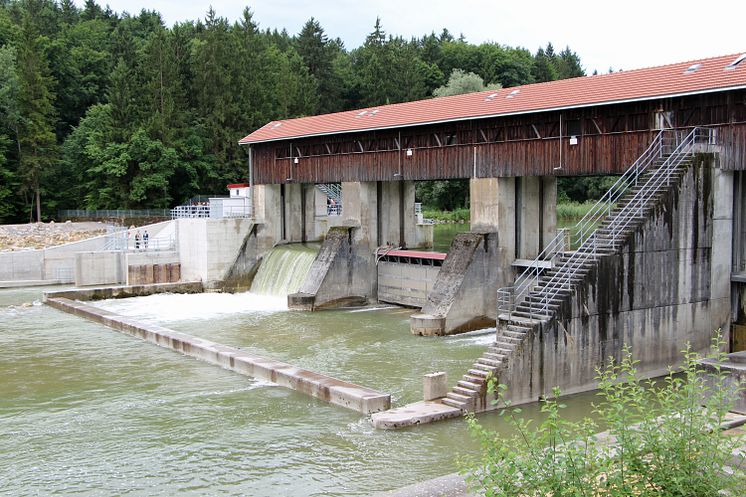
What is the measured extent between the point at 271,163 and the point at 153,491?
2583cm

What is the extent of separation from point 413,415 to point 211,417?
419cm

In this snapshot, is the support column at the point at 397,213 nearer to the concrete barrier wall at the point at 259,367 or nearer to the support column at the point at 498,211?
the support column at the point at 498,211

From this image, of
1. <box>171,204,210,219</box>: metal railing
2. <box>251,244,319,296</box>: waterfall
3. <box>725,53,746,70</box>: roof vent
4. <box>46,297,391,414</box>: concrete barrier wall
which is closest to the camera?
<box>46,297,391,414</box>: concrete barrier wall

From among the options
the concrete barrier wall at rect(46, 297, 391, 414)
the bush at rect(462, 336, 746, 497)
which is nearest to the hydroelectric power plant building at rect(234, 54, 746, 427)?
the concrete barrier wall at rect(46, 297, 391, 414)

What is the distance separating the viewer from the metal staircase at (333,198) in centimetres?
4197

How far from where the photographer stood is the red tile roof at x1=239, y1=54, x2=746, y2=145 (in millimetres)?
20125

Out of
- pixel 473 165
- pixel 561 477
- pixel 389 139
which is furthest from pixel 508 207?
pixel 561 477

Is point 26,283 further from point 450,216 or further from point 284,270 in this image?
point 450,216

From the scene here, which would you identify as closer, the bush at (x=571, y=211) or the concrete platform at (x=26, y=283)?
the concrete platform at (x=26, y=283)

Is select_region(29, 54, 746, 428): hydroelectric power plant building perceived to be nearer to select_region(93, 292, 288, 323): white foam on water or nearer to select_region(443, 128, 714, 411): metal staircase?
select_region(443, 128, 714, 411): metal staircase

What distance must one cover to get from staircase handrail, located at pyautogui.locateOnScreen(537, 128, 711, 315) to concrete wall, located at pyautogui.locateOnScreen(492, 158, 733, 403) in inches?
14.0

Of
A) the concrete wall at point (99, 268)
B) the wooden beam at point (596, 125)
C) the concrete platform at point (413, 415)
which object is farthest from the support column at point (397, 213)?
the concrete platform at point (413, 415)

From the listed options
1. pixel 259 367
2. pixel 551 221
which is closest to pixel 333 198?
pixel 551 221

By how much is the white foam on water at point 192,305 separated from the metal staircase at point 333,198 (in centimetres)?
860
